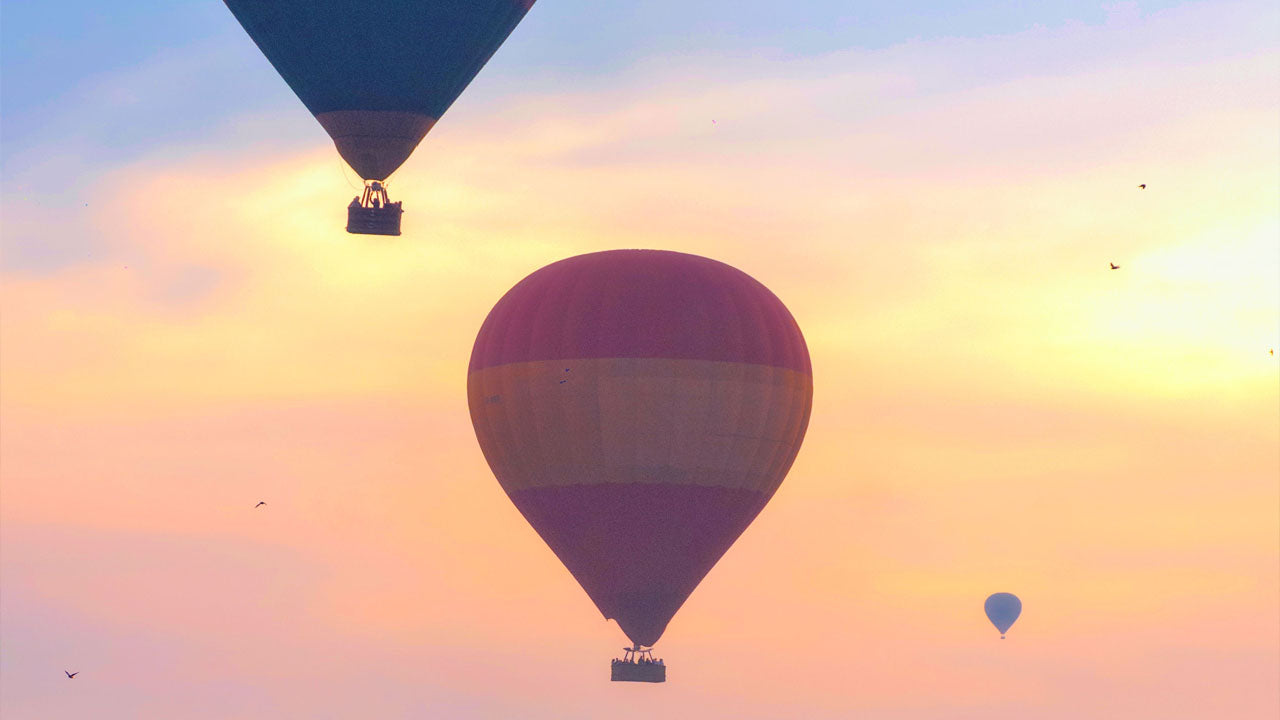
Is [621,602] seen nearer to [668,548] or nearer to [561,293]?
[668,548]

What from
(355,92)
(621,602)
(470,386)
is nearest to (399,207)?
(355,92)

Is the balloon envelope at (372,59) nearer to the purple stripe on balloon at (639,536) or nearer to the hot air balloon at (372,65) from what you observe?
the hot air balloon at (372,65)

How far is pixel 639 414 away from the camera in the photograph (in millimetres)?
51031

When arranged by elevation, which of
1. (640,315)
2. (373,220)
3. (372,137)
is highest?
(372,137)

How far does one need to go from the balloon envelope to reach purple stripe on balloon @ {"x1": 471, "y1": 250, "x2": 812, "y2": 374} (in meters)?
4.23

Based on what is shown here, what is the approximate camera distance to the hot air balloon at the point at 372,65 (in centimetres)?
4869

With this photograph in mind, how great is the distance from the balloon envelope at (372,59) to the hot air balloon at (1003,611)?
3523 centimetres

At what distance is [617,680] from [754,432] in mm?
5257

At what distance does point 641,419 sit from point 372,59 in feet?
26.7

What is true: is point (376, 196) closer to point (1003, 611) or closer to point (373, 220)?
point (373, 220)

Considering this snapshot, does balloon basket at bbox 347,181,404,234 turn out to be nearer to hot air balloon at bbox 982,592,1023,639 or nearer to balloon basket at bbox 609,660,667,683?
balloon basket at bbox 609,660,667,683

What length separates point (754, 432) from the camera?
51750 mm

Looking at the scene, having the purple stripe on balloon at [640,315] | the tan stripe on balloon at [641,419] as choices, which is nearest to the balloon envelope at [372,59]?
the purple stripe on balloon at [640,315]

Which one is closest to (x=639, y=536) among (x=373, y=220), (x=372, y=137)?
(x=373, y=220)
